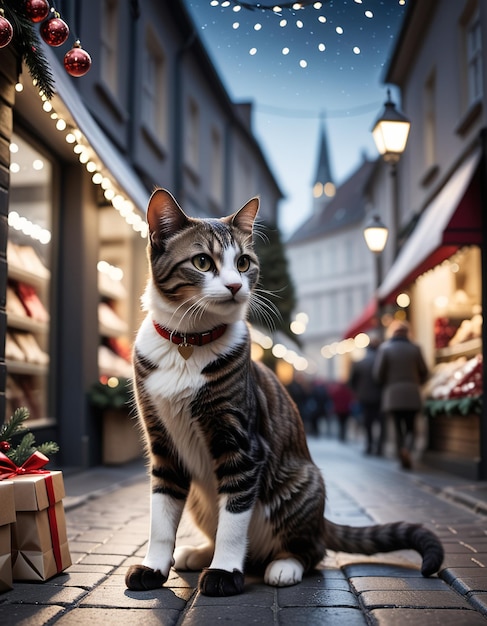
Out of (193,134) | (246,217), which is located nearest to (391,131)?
(246,217)

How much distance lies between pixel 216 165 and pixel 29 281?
33.5 ft

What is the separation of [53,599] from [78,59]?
2622mm

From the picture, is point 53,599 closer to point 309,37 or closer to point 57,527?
point 57,527

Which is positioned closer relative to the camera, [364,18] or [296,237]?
[364,18]

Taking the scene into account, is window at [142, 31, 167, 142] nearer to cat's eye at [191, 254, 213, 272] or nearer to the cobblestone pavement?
the cobblestone pavement

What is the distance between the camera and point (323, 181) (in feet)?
229

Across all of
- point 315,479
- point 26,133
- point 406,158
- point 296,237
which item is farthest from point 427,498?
point 296,237

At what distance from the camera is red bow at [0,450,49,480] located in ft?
11.0

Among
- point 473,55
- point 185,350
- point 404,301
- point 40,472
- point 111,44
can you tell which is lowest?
point 40,472

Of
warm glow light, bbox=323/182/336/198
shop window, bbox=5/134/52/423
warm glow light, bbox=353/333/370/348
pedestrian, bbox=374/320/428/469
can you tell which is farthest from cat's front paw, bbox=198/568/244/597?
warm glow light, bbox=323/182/336/198

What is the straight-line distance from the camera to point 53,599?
9.93 ft

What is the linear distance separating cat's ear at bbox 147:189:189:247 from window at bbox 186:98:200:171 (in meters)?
11.1

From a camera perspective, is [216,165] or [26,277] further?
[216,165]

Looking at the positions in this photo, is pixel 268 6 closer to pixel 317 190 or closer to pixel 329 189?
pixel 329 189
